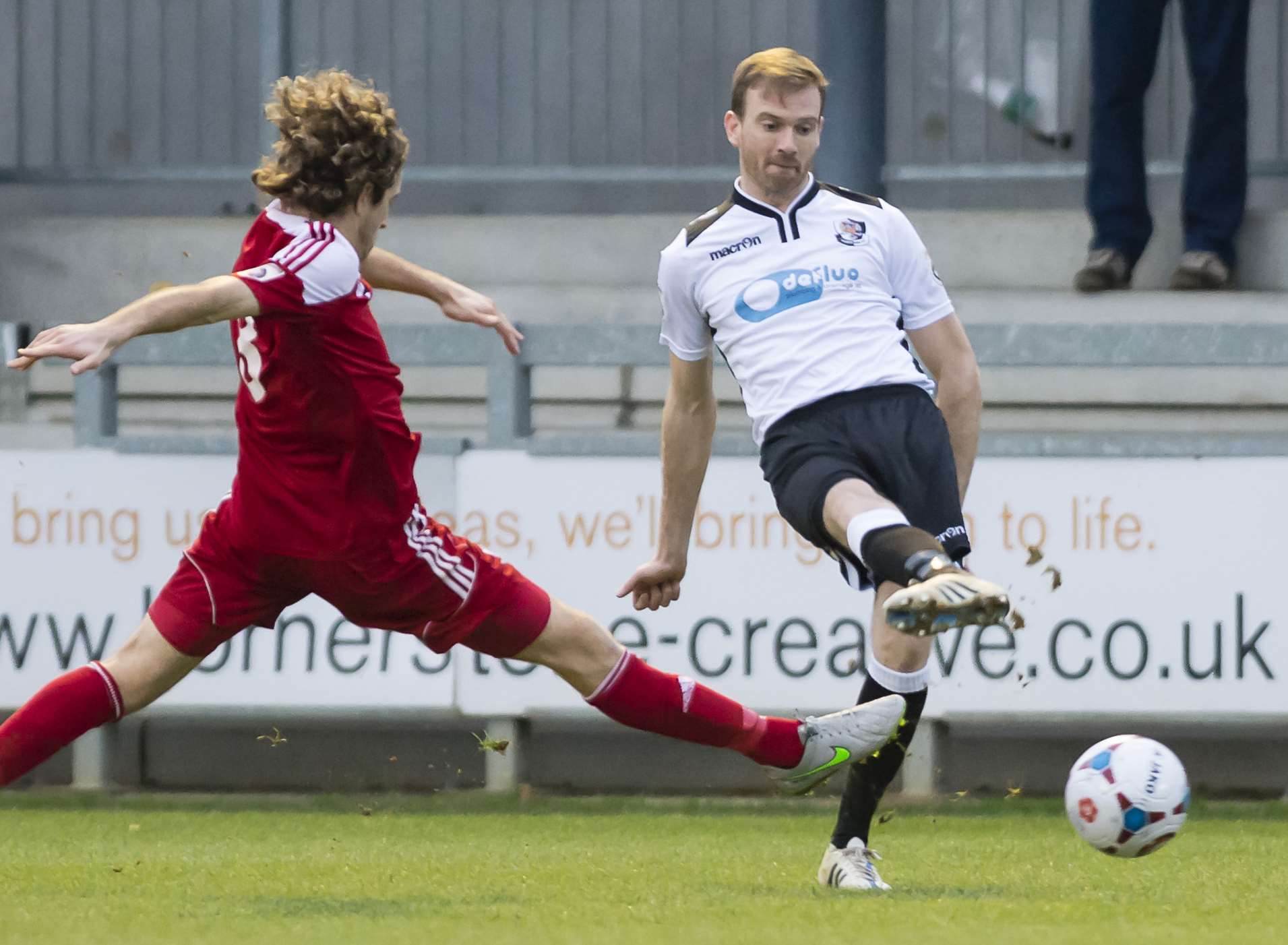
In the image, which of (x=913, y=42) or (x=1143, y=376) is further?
(x=913, y=42)

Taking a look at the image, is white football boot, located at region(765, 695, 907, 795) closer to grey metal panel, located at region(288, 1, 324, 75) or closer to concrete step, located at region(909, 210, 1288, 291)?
concrete step, located at region(909, 210, 1288, 291)

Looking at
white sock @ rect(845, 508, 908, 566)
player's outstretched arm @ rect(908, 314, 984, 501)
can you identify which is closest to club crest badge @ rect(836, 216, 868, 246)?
player's outstretched arm @ rect(908, 314, 984, 501)

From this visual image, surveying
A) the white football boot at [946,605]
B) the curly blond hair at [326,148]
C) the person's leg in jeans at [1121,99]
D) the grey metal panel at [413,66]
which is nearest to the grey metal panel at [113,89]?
the grey metal panel at [413,66]

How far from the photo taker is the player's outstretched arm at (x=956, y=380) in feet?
18.0

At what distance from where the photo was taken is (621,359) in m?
8.27

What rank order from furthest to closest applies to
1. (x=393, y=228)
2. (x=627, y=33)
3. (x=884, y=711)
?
(x=627, y=33)
(x=393, y=228)
(x=884, y=711)

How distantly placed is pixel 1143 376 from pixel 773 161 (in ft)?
15.3

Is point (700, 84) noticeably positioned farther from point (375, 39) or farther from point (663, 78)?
point (375, 39)

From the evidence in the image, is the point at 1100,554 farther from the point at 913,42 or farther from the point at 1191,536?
the point at 913,42

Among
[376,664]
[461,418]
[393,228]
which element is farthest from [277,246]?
[393,228]

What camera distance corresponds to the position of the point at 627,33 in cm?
1210

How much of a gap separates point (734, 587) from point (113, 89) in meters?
6.16

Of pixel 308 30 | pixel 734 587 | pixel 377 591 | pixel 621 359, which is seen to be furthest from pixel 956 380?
pixel 308 30

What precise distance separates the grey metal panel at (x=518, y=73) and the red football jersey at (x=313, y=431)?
7257mm
